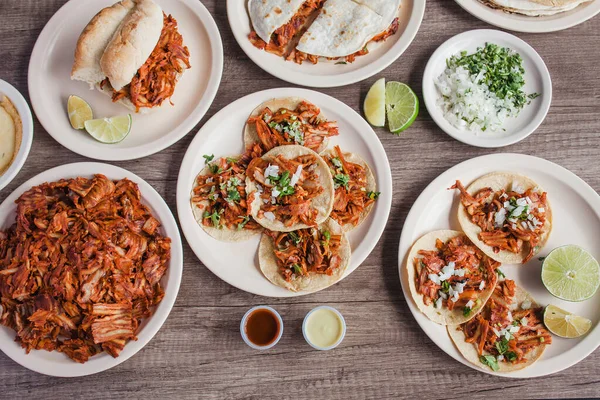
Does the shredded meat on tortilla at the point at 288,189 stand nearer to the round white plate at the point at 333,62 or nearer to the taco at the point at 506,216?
the round white plate at the point at 333,62

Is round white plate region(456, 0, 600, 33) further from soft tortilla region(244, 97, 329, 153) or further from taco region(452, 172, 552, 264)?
soft tortilla region(244, 97, 329, 153)

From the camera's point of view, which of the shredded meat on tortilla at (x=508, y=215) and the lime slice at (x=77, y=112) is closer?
the shredded meat on tortilla at (x=508, y=215)

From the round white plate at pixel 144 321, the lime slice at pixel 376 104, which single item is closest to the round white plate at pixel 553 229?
the lime slice at pixel 376 104

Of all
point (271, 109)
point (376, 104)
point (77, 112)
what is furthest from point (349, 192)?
point (77, 112)

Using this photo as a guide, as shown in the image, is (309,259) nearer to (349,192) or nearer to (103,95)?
(349,192)

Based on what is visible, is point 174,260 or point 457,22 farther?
point 457,22

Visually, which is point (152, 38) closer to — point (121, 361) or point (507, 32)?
point (121, 361)

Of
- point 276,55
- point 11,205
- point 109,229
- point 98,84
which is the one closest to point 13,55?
point 98,84
